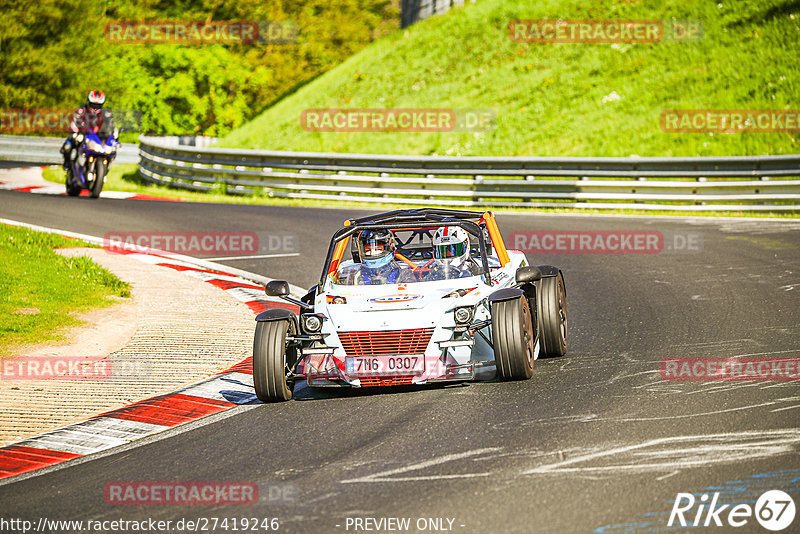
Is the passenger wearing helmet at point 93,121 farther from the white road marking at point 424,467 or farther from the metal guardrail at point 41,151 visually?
the white road marking at point 424,467

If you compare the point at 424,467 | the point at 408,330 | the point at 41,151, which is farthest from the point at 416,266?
the point at 41,151

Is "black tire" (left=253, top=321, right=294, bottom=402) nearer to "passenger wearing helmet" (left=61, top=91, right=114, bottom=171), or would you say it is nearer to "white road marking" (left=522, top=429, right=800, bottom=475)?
"white road marking" (left=522, top=429, right=800, bottom=475)

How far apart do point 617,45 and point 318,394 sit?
85.3ft

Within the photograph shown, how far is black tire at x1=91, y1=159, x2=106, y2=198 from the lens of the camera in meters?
23.1

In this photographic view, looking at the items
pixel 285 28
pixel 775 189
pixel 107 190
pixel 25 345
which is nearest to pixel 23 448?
pixel 25 345

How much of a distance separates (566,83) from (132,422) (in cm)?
2515

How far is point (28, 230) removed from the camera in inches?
643

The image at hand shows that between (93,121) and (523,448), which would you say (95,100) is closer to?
(93,121)

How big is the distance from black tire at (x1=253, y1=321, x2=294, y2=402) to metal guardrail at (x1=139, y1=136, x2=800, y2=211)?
14.1 m

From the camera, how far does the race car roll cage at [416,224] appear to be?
8977mm

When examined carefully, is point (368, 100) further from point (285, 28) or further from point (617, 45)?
point (285, 28)

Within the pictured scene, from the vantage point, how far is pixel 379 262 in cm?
906

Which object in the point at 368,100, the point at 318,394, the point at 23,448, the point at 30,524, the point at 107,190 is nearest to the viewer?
the point at 30,524

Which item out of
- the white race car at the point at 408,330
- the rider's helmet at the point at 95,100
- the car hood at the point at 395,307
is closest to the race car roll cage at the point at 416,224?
the white race car at the point at 408,330
